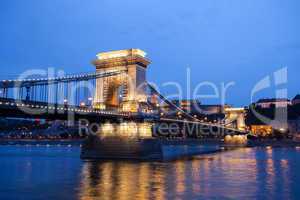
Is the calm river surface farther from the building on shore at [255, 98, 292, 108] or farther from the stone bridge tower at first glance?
the building on shore at [255, 98, 292, 108]

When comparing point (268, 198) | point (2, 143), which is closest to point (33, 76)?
point (268, 198)

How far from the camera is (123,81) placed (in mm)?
57125

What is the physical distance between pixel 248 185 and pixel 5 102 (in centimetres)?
1746

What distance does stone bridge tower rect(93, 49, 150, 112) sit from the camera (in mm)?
56344

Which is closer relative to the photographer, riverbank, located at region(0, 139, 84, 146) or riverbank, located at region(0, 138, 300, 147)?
riverbank, located at region(0, 139, 84, 146)

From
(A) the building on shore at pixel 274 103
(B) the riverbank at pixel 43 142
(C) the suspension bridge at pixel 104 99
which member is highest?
(A) the building on shore at pixel 274 103

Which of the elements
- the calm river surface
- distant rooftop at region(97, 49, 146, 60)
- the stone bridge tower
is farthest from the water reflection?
distant rooftop at region(97, 49, 146, 60)

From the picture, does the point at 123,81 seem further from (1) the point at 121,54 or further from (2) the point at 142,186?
(2) the point at 142,186

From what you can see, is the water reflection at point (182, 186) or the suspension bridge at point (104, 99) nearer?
the water reflection at point (182, 186)

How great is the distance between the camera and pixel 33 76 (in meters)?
39.1

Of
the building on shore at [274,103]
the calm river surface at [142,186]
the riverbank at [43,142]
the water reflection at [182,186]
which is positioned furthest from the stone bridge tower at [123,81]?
the building on shore at [274,103]

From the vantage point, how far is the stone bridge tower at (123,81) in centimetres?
5634

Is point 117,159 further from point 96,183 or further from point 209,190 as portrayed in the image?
point 209,190

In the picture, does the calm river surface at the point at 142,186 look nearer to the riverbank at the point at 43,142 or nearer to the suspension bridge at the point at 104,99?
the suspension bridge at the point at 104,99
